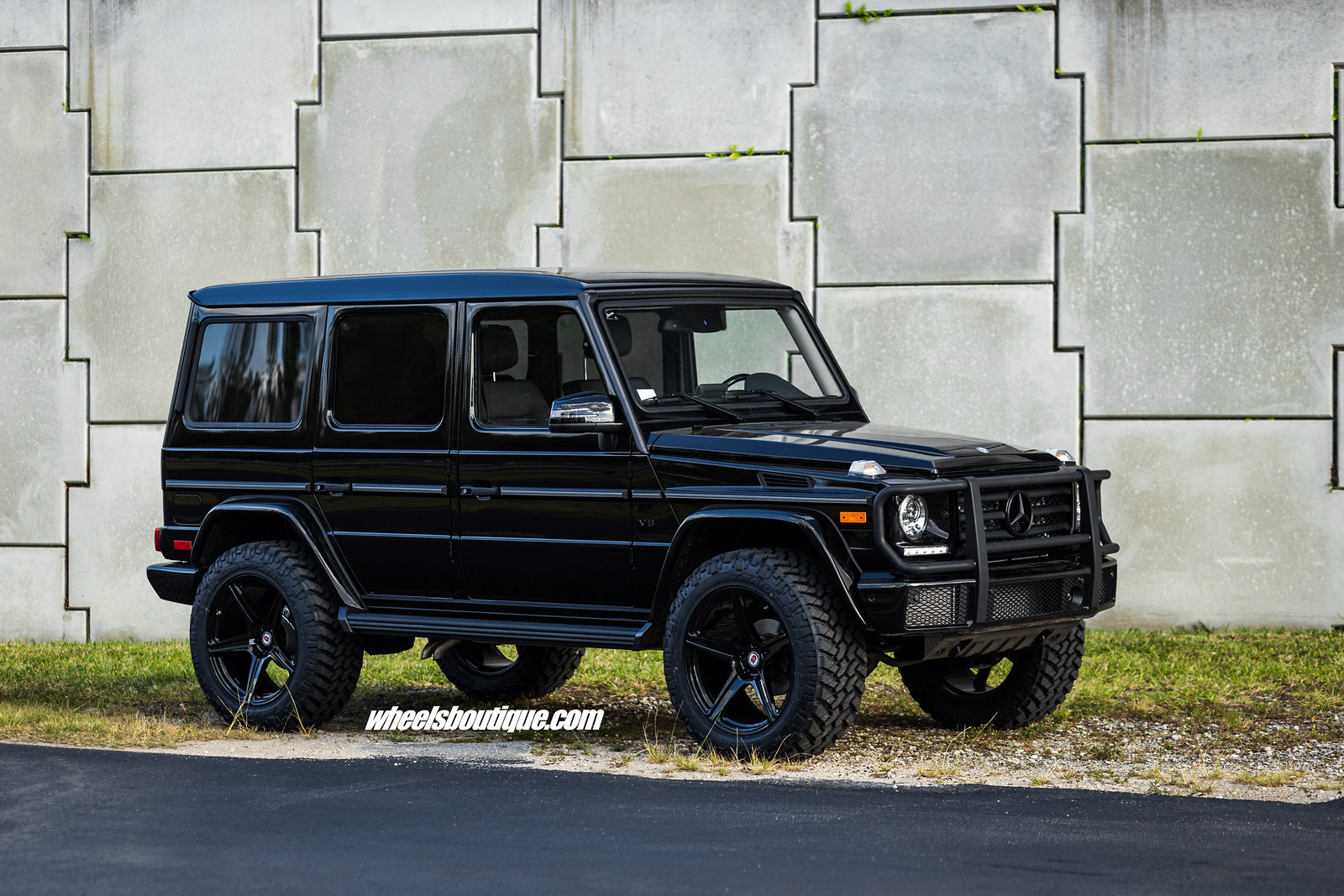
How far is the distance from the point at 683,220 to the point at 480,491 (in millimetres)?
4690

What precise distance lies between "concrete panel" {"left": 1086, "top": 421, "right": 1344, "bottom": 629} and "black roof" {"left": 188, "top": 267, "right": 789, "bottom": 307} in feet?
13.1

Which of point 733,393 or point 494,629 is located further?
point 733,393

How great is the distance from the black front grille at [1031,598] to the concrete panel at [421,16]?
21.8 feet

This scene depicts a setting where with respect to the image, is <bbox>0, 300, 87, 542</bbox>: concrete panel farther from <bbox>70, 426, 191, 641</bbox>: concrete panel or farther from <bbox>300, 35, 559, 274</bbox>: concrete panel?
<bbox>300, 35, 559, 274</bbox>: concrete panel

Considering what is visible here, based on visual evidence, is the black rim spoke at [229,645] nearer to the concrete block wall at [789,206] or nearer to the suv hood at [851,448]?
the suv hood at [851,448]

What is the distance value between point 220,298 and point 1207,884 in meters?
5.80

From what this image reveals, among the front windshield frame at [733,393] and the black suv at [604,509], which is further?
the front windshield frame at [733,393]

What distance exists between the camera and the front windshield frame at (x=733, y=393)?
7.84 meters

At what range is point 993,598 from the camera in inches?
285

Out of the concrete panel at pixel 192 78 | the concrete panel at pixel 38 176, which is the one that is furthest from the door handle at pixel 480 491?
the concrete panel at pixel 38 176

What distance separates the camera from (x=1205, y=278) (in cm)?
1172

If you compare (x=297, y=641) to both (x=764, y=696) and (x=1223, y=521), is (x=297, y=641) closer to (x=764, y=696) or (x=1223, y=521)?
(x=764, y=696)

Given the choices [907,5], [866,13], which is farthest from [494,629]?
[907,5]

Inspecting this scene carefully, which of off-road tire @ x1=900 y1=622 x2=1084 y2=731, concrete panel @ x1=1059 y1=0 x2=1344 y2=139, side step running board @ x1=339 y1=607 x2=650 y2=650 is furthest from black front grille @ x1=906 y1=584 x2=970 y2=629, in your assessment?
concrete panel @ x1=1059 y1=0 x2=1344 y2=139
